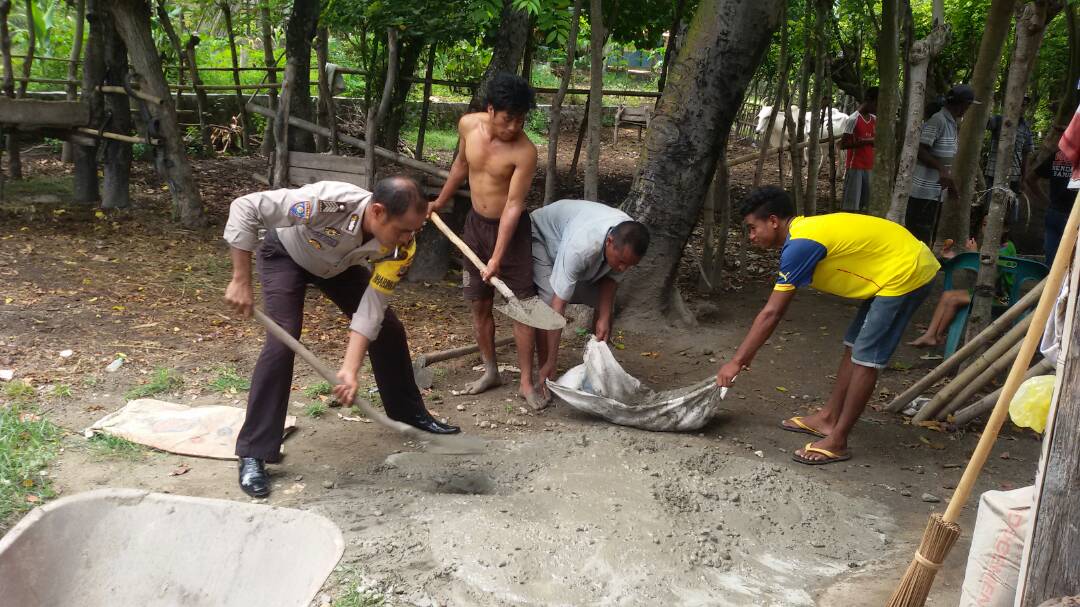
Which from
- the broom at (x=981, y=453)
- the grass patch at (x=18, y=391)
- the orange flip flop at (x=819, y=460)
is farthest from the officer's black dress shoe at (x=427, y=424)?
the broom at (x=981, y=453)

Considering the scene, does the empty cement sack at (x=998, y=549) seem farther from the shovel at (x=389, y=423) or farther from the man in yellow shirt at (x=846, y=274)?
the shovel at (x=389, y=423)

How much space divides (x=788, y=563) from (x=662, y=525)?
0.46 m

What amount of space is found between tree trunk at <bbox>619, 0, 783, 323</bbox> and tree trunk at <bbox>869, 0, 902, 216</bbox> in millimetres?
1705

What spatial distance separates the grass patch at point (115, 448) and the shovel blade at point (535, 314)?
174 cm

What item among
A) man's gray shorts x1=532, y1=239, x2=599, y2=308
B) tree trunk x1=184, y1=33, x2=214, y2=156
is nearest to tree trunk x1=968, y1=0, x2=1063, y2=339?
man's gray shorts x1=532, y1=239, x2=599, y2=308

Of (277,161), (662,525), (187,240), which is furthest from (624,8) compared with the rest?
(662,525)

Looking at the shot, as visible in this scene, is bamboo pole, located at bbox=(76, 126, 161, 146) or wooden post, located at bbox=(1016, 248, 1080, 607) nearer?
wooden post, located at bbox=(1016, 248, 1080, 607)

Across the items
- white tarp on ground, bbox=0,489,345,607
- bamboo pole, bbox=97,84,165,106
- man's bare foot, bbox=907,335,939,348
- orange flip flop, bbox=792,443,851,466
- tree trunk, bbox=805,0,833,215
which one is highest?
tree trunk, bbox=805,0,833,215

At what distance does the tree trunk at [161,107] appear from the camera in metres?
6.86

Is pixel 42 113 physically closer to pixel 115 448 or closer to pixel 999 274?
pixel 115 448

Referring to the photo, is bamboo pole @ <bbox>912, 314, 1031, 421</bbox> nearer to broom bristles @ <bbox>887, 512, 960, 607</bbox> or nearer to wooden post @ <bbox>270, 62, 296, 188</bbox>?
broom bristles @ <bbox>887, 512, 960, 607</bbox>

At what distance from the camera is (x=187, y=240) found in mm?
6918

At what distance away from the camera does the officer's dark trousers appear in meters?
3.22

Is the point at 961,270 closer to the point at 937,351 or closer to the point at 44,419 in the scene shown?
the point at 937,351
